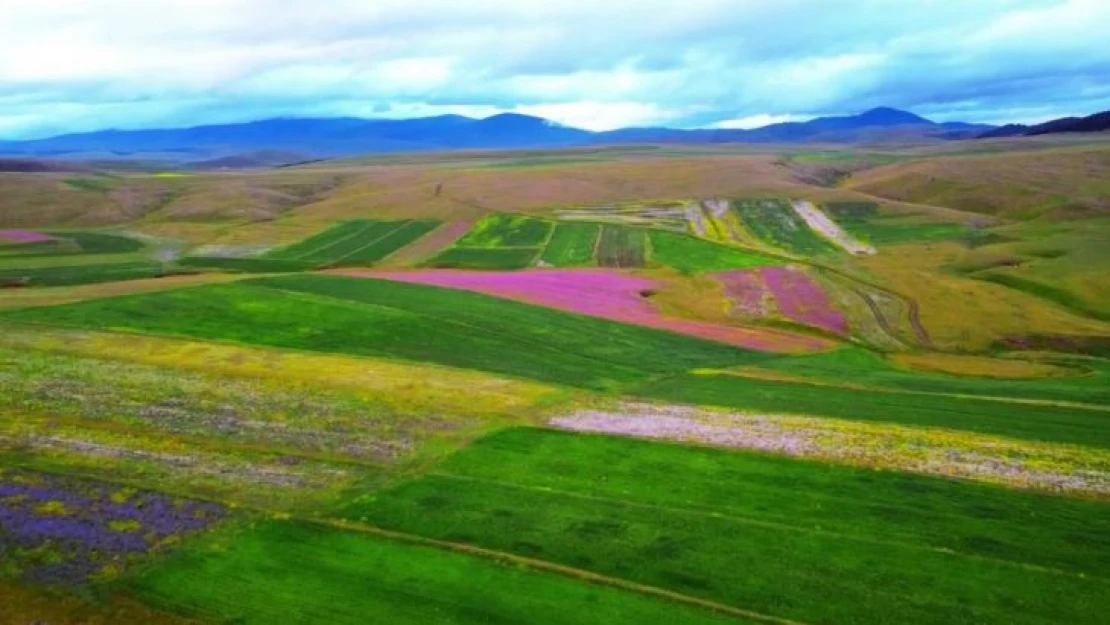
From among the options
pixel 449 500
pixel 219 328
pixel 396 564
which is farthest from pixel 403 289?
pixel 396 564

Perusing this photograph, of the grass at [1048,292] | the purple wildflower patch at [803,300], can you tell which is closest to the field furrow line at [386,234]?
the purple wildflower patch at [803,300]

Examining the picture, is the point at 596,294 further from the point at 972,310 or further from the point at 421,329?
the point at 972,310

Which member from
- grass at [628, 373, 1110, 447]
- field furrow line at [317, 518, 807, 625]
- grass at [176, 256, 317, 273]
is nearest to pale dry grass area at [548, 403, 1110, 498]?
grass at [628, 373, 1110, 447]

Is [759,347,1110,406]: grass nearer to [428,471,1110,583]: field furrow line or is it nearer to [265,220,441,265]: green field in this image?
[428,471,1110,583]: field furrow line

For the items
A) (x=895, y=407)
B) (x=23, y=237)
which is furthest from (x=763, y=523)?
(x=23, y=237)

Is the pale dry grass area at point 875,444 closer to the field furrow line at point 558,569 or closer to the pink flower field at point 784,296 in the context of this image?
the field furrow line at point 558,569

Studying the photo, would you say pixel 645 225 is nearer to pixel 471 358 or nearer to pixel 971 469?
pixel 471 358
